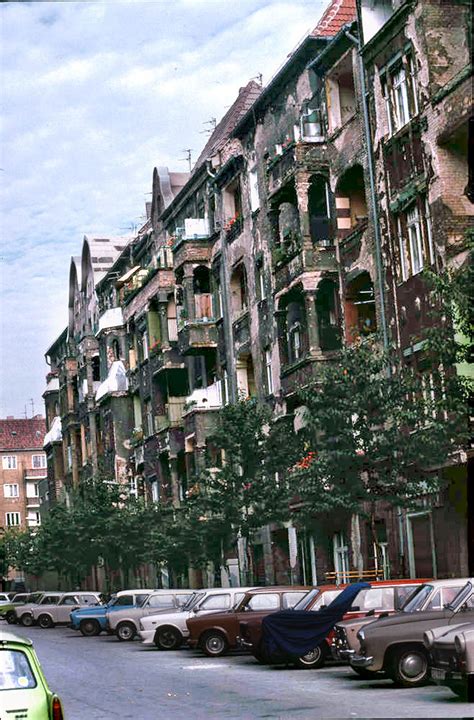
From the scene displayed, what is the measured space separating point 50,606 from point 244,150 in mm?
21718

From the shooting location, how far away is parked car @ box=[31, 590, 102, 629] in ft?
195

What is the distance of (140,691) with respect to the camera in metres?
23.6

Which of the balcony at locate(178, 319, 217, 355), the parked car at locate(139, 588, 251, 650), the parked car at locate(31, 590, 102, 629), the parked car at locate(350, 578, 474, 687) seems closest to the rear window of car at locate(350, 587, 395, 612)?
the parked car at locate(350, 578, 474, 687)

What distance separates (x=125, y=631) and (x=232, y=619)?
1251 centimetres

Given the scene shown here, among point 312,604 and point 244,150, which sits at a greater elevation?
point 244,150

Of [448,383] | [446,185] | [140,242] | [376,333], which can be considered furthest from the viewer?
[140,242]

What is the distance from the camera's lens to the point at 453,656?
18.5m

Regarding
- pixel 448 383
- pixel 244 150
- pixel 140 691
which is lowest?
pixel 140 691

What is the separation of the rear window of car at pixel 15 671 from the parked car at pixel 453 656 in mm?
6787

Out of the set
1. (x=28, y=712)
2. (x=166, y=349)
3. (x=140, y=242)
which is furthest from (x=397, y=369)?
(x=140, y=242)

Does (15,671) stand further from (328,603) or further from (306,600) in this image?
(306,600)

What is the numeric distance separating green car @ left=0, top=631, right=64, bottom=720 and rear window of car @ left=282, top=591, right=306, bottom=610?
1658 centimetres

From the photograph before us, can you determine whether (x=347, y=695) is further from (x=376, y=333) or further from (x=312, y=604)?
(x=376, y=333)

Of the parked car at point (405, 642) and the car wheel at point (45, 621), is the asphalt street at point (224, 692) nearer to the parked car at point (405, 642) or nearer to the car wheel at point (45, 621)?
the parked car at point (405, 642)
